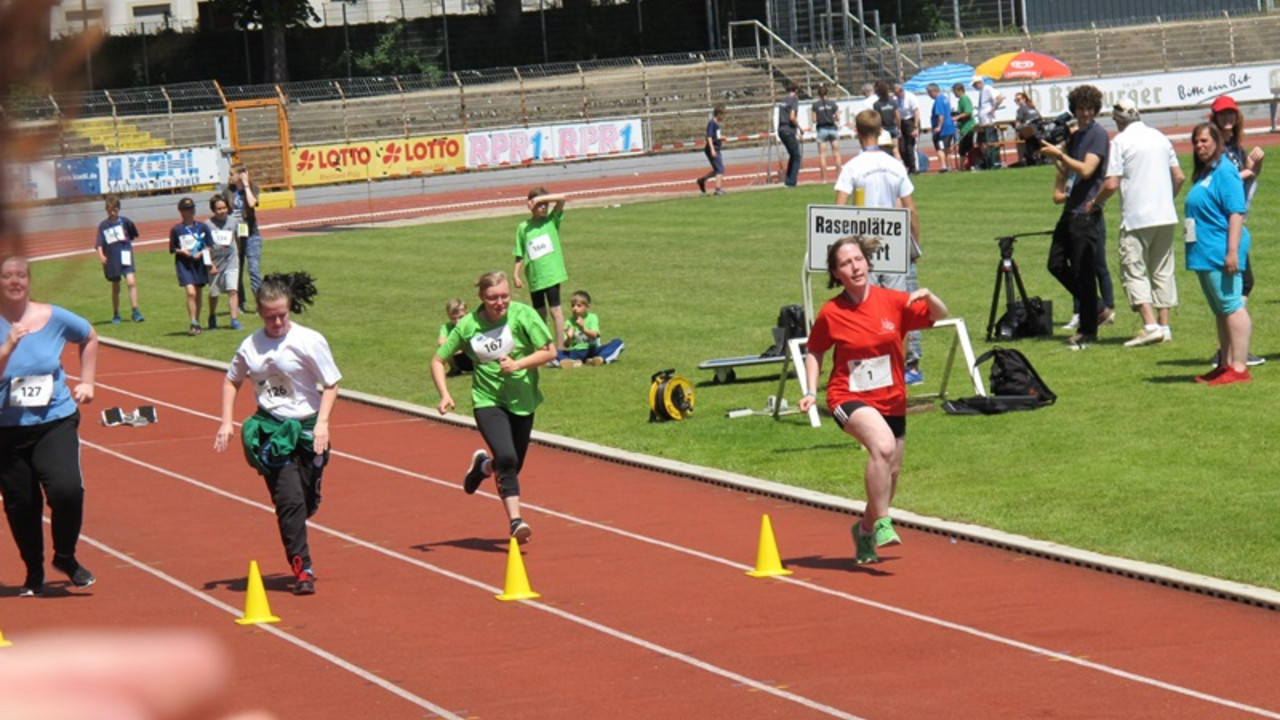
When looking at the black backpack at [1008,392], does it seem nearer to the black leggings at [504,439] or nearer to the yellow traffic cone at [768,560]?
the black leggings at [504,439]

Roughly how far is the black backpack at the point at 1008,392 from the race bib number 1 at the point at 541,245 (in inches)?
209

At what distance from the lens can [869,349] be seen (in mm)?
11375

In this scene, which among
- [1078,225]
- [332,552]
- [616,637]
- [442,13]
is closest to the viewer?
[616,637]

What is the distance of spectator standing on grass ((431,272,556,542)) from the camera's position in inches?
495

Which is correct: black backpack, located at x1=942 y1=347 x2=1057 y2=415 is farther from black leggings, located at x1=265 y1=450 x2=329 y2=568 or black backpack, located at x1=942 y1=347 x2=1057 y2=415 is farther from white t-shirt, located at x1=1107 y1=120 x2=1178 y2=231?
black leggings, located at x1=265 y1=450 x2=329 y2=568

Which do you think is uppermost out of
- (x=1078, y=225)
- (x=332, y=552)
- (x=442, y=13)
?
(x=442, y=13)

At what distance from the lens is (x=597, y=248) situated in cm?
3281

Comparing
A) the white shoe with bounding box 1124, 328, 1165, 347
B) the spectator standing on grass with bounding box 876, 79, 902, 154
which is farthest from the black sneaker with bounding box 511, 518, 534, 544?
the spectator standing on grass with bounding box 876, 79, 902, 154

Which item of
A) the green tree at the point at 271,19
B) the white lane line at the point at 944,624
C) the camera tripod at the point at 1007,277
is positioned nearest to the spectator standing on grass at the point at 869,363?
the white lane line at the point at 944,624

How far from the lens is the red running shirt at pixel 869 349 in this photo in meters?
11.4

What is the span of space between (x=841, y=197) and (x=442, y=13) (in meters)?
53.1

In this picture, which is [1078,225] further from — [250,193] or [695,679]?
[250,193]

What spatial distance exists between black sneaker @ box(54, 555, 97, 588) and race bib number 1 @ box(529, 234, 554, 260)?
855 cm

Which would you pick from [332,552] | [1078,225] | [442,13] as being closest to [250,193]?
[1078,225]
